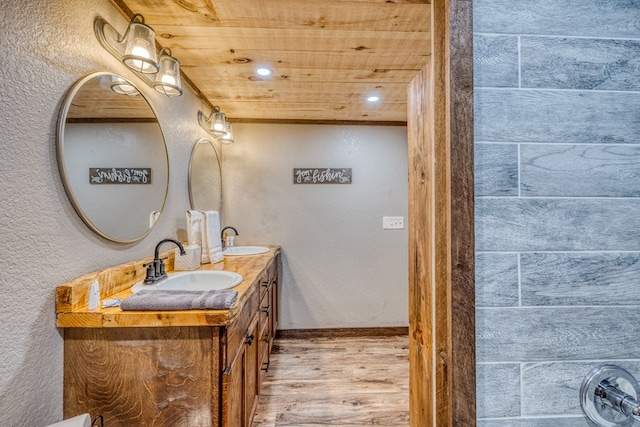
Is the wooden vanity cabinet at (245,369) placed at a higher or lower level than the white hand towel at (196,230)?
lower

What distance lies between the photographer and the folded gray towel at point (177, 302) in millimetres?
1083

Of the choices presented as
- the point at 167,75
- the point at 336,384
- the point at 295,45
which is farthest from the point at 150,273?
the point at 336,384

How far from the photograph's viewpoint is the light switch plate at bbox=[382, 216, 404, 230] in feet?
10.5

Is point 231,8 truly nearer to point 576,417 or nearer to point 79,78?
point 79,78

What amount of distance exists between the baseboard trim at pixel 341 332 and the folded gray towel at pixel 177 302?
2176 millimetres

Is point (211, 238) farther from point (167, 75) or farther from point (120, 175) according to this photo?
point (167, 75)

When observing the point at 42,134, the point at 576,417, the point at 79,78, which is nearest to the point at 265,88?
the point at 79,78

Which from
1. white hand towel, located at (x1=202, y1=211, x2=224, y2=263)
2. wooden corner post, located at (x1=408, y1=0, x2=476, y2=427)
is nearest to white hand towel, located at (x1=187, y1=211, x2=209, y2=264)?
white hand towel, located at (x1=202, y1=211, x2=224, y2=263)

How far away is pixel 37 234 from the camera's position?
3.21ft

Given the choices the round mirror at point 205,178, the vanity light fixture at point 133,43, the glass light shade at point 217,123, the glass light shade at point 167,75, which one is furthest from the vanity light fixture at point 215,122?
the vanity light fixture at point 133,43

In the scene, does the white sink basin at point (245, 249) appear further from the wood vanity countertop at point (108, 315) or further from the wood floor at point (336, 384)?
the wood vanity countertop at point (108, 315)

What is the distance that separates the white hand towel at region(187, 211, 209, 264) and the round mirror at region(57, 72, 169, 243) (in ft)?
0.88

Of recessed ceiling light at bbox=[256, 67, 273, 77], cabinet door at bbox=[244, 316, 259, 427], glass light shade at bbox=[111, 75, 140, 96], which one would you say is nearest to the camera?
glass light shade at bbox=[111, 75, 140, 96]

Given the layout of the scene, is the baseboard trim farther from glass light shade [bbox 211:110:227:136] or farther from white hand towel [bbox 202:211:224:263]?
glass light shade [bbox 211:110:227:136]
